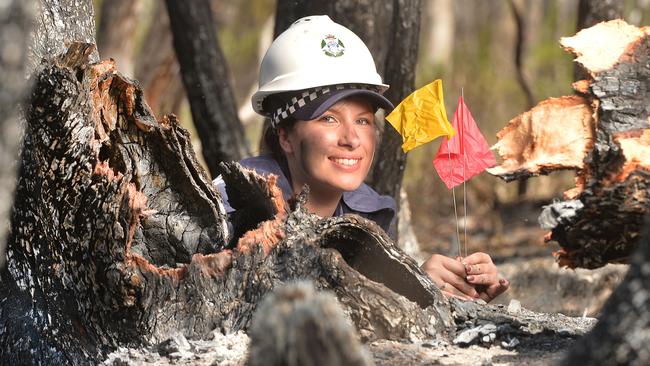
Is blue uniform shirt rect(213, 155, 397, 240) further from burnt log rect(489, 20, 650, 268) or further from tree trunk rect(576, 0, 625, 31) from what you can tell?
tree trunk rect(576, 0, 625, 31)

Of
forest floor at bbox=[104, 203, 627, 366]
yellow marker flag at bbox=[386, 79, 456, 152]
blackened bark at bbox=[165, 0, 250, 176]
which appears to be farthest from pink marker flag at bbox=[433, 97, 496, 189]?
blackened bark at bbox=[165, 0, 250, 176]

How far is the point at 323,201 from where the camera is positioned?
4207mm

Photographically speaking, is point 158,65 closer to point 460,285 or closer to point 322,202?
point 322,202

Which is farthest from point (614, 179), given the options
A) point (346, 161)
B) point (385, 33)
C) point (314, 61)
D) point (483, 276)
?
point (385, 33)

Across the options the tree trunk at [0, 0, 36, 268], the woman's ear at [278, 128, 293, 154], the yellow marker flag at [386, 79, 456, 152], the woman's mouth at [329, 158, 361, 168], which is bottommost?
the woman's mouth at [329, 158, 361, 168]

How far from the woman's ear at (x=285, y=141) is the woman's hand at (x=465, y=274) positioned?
0.83 meters

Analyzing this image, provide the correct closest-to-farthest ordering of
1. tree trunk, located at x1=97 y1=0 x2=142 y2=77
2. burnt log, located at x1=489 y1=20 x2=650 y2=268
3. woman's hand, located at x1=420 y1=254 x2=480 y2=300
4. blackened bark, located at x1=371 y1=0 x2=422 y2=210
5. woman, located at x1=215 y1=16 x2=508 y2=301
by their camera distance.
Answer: burnt log, located at x1=489 y1=20 x2=650 y2=268 < woman's hand, located at x1=420 y1=254 x2=480 y2=300 < woman, located at x1=215 y1=16 x2=508 y2=301 < blackened bark, located at x1=371 y1=0 x2=422 y2=210 < tree trunk, located at x1=97 y1=0 x2=142 y2=77

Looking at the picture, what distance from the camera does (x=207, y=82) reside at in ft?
20.2

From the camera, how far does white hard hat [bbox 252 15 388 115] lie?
3969 mm

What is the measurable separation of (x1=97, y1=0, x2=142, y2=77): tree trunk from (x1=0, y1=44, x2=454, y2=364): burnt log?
6.87m

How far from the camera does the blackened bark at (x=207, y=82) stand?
20.1ft

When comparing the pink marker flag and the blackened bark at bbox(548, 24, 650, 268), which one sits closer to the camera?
the blackened bark at bbox(548, 24, 650, 268)

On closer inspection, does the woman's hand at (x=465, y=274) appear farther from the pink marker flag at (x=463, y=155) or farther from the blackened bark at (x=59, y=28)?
the blackened bark at (x=59, y=28)

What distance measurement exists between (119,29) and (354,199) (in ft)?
19.6
